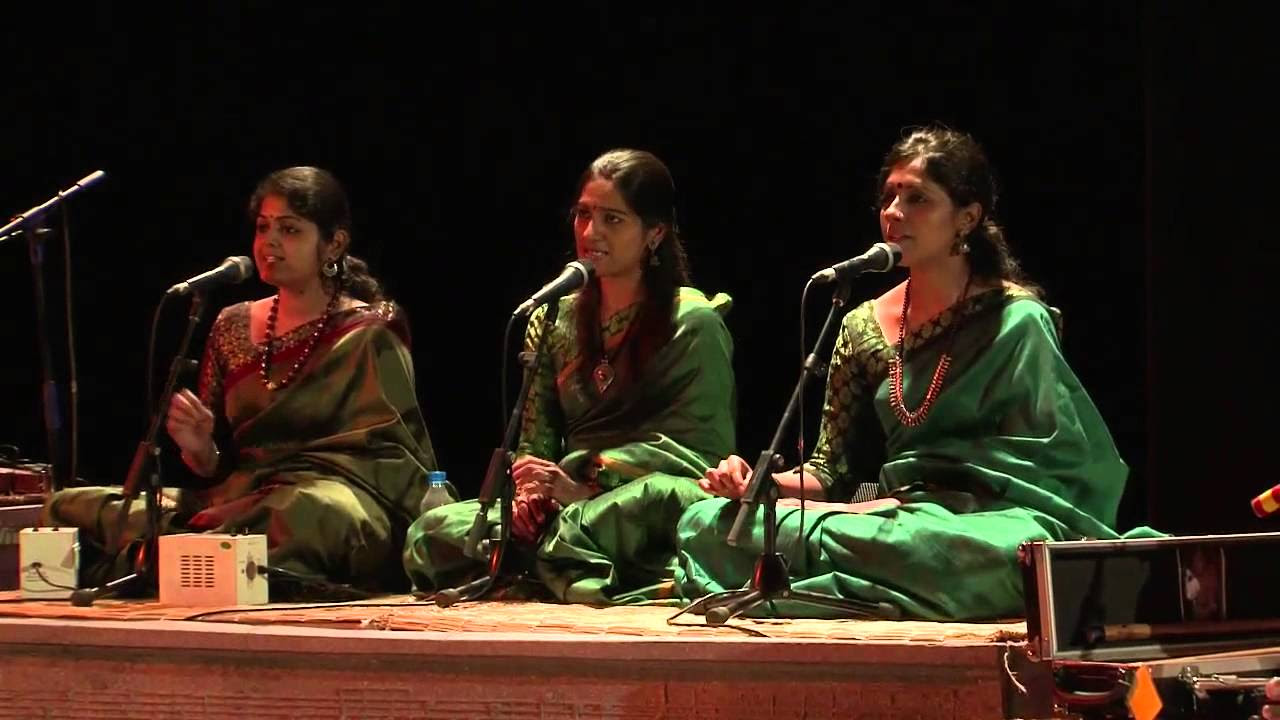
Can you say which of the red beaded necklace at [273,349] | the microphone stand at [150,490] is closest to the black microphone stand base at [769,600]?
the microphone stand at [150,490]

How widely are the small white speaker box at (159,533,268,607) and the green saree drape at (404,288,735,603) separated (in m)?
0.40

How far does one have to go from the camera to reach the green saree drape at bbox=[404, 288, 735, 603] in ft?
13.4

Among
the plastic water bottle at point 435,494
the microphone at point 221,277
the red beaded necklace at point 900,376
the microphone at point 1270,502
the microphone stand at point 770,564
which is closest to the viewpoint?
the microphone at point 1270,502

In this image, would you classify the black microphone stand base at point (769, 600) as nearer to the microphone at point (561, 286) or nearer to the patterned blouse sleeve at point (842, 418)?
the patterned blouse sleeve at point (842, 418)

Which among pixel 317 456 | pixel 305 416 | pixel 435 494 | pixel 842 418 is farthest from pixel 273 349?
pixel 842 418

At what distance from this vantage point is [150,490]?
4.15 m

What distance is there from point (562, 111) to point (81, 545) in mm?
1984

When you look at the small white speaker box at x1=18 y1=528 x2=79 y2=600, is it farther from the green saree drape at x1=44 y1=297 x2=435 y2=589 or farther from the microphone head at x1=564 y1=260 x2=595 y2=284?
the microphone head at x1=564 y1=260 x2=595 y2=284

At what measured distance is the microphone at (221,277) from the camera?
402cm

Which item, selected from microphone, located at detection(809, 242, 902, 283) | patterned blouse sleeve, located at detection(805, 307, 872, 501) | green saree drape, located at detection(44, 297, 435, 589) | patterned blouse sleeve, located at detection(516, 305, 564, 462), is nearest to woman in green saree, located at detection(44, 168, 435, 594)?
green saree drape, located at detection(44, 297, 435, 589)

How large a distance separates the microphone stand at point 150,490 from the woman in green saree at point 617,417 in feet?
2.09

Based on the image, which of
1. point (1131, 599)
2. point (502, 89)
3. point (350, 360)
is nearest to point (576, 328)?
point (350, 360)

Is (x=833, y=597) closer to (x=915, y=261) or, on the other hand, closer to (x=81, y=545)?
(x=915, y=261)

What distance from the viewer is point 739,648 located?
308 centimetres
